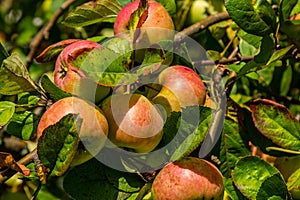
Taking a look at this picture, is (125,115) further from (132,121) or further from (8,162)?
(8,162)

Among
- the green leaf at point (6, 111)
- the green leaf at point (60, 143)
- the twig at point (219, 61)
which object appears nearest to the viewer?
the green leaf at point (60, 143)

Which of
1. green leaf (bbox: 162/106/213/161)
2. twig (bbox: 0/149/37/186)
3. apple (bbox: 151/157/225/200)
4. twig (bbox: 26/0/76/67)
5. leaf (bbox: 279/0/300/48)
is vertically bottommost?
twig (bbox: 26/0/76/67)

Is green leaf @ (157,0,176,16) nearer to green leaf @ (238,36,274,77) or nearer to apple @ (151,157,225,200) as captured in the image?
green leaf @ (238,36,274,77)

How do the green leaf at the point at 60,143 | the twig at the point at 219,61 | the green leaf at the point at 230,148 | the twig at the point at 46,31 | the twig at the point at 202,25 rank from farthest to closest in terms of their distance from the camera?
the twig at the point at 46,31, the twig at the point at 202,25, the twig at the point at 219,61, the green leaf at the point at 230,148, the green leaf at the point at 60,143

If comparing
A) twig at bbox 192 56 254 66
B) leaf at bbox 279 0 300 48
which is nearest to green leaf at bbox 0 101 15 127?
twig at bbox 192 56 254 66

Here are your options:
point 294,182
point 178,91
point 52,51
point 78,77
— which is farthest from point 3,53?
point 294,182

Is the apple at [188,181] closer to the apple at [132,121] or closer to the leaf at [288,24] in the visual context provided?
the apple at [132,121]

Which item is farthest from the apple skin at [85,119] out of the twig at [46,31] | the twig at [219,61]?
the twig at [46,31]
